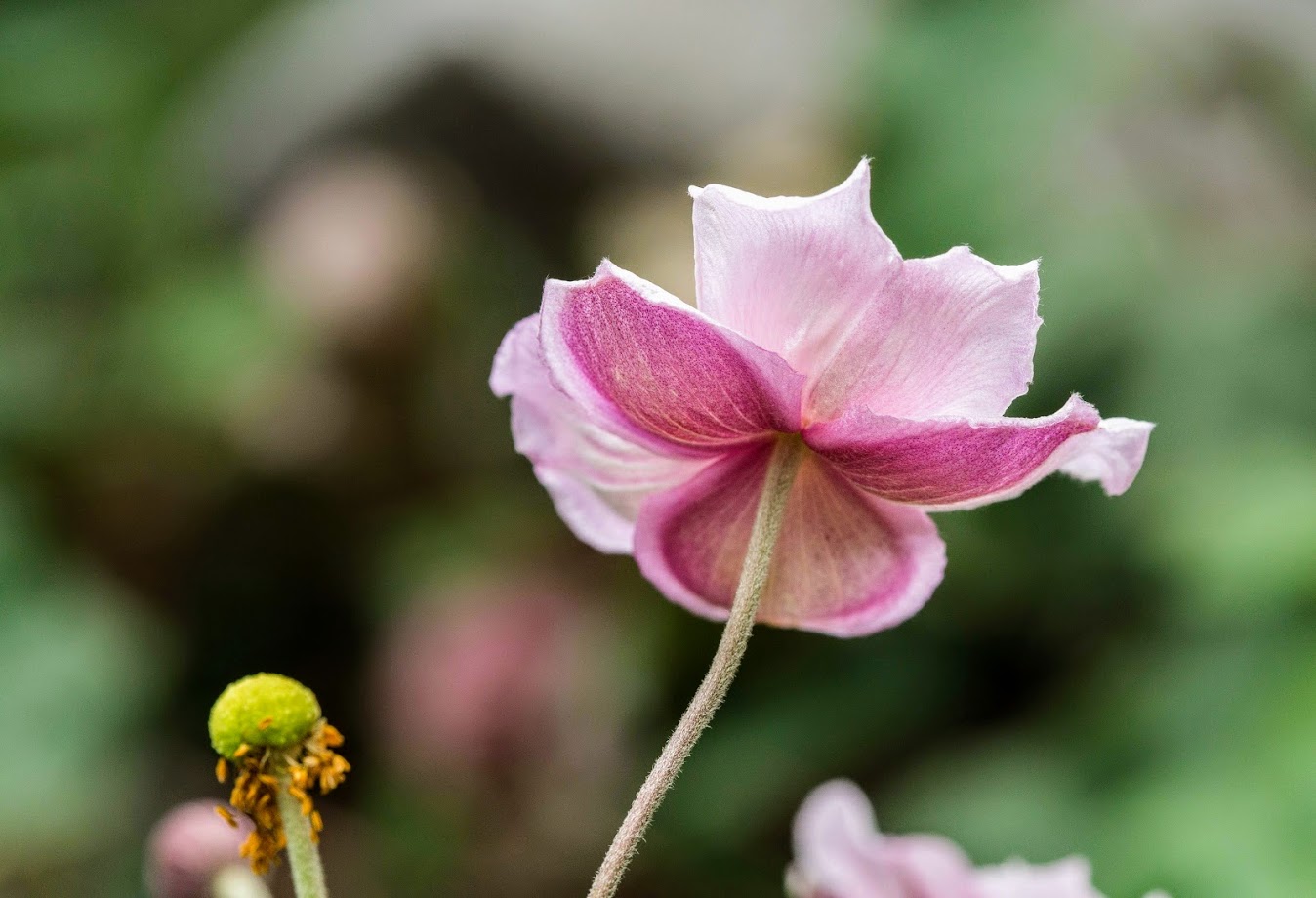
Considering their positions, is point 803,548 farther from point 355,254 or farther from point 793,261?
point 355,254

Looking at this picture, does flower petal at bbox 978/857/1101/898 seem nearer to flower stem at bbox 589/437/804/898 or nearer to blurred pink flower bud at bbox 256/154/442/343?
flower stem at bbox 589/437/804/898

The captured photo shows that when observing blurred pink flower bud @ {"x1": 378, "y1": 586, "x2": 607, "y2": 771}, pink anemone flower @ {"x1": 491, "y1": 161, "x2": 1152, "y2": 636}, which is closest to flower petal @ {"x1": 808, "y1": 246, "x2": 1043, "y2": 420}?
pink anemone flower @ {"x1": 491, "y1": 161, "x2": 1152, "y2": 636}

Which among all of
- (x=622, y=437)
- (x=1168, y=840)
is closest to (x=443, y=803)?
(x=1168, y=840)

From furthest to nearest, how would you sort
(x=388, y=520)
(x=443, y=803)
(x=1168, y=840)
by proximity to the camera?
(x=388, y=520)
(x=443, y=803)
(x=1168, y=840)

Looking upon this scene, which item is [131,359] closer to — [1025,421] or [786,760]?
[786,760]

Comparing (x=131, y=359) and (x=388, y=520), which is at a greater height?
(x=131, y=359)

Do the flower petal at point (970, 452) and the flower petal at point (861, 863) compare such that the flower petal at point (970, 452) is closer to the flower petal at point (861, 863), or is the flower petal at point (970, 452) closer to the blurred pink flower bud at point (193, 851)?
the flower petal at point (861, 863)

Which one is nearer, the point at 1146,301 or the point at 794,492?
the point at 794,492
